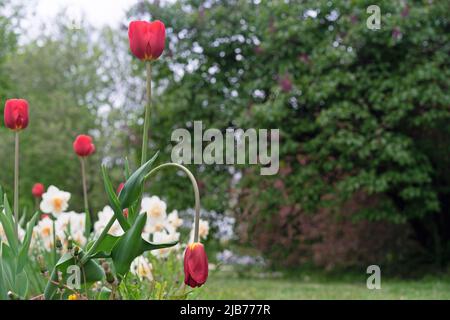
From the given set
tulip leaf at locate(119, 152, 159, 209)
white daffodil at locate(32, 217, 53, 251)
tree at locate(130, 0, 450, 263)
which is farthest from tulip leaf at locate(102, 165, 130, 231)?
tree at locate(130, 0, 450, 263)

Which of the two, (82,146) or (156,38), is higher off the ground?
(156,38)

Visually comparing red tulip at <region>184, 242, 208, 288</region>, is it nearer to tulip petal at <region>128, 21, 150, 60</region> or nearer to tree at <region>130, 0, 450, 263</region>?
tulip petal at <region>128, 21, 150, 60</region>

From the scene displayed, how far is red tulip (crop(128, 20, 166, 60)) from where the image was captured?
1666 mm

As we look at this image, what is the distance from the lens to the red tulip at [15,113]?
2.04 metres

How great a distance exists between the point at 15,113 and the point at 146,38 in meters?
0.63

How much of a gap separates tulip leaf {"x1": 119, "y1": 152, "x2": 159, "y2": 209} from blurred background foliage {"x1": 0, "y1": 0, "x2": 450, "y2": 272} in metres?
6.36

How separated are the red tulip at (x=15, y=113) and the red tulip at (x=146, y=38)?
1.87ft

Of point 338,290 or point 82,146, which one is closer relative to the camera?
point 82,146

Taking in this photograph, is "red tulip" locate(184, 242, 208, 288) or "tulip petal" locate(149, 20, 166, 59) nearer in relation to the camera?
"red tulip" locate(184, 242, 208, 288)

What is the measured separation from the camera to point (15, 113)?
2043mm

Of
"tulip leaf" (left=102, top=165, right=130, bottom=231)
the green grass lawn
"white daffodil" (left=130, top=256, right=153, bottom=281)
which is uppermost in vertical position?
"tulip leaf" (left=102, top=165, right=130, bottom=231)

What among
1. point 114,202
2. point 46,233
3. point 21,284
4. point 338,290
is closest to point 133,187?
point 114,202

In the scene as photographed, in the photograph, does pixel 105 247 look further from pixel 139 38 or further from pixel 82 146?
pixel 82 146
